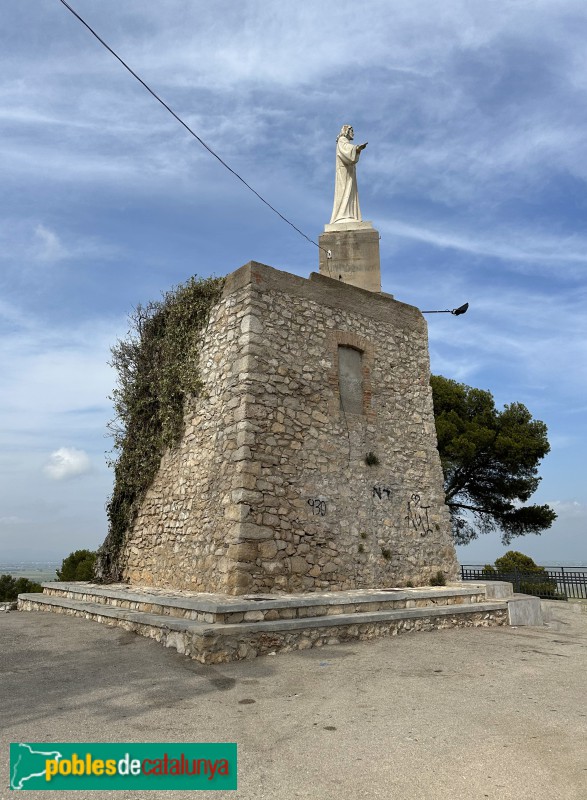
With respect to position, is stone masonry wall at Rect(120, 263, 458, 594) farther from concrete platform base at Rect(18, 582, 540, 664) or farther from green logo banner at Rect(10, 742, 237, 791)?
green logo banner at Rect(10, 742, 237, 791)

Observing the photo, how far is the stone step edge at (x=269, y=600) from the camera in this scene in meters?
6.84

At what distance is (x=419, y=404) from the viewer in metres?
12.3

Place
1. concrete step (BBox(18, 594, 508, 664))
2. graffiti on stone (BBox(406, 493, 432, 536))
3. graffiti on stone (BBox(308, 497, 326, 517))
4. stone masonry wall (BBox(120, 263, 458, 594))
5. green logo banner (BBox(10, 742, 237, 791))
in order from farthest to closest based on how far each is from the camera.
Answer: graffiti on stone (BBox(406, 493, 432, 536)) → graffiti on stone (BBox(308, 497, 326, 517)) → stone masonry wall (BBox(120, 263, 458, 594)) → concrete step (BBox(18, 594, 508, 664)) → green logo banner (BBox(10, 742, 237, 791))

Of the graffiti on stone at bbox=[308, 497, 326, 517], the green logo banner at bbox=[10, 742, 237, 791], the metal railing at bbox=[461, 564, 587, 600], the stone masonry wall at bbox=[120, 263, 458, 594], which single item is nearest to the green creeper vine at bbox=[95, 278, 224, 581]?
the stone masonry wall at bbox=[120, 263, 458, 594]

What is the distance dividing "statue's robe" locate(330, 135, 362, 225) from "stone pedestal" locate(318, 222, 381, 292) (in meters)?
0.35

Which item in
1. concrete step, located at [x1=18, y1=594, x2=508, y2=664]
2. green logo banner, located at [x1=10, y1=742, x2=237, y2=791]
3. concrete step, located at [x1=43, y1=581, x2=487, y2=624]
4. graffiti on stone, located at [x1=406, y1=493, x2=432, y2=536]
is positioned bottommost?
green logo banner, located at [x1=10, y1=742, x2=237, y2=791]

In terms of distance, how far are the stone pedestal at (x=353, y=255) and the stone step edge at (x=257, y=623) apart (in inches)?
267

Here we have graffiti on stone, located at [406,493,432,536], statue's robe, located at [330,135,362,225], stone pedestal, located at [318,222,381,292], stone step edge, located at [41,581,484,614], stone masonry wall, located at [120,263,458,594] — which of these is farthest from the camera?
statue's robe, located at [330,135,362,225]

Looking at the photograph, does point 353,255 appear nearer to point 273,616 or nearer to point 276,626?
point 273,616

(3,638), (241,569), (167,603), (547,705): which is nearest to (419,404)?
(241,569)

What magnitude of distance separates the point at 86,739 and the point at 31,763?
0.45m

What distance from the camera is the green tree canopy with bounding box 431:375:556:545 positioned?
2130 centimetres

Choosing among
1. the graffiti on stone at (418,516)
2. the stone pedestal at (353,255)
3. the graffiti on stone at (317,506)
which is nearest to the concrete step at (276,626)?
the graffiti on stone at (317,506)

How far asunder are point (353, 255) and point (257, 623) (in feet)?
28.0
